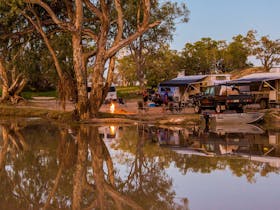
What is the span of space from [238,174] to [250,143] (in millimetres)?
5330

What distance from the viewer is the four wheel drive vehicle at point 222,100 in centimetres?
2659

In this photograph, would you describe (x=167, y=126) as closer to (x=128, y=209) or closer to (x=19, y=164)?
(x=19, y=164)

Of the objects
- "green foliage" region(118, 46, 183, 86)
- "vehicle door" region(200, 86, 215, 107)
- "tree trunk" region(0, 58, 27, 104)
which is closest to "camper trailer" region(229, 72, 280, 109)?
"vehicle door" region(200, 86, 215, 107)

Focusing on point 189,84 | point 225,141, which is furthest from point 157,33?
point 225,141

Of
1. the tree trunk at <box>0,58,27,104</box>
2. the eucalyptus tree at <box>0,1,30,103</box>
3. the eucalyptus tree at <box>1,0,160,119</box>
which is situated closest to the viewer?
the eucalyptus tree at <box>1,0,160,119</box>

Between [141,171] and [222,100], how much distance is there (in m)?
16.8

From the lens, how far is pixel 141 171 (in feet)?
36.4

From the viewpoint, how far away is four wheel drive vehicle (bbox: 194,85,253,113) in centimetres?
2659

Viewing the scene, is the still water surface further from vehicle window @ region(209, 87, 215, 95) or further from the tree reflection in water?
vehicle window @ region(209, 87, 215, 95)

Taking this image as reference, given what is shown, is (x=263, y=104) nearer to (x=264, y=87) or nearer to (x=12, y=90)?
(x=264, y=87)

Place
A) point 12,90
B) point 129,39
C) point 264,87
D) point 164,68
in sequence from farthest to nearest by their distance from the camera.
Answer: point 164,68 < point 12,90 < point 264,87 < point 129,39

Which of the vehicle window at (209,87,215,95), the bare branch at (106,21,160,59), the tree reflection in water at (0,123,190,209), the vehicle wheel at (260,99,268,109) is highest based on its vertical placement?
the bare branch at (106,21,160,59)

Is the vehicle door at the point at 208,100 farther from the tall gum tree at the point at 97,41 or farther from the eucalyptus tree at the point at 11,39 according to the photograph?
the eucalyptus tree at the point at 11,39

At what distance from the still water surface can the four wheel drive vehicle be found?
839 centimetres
